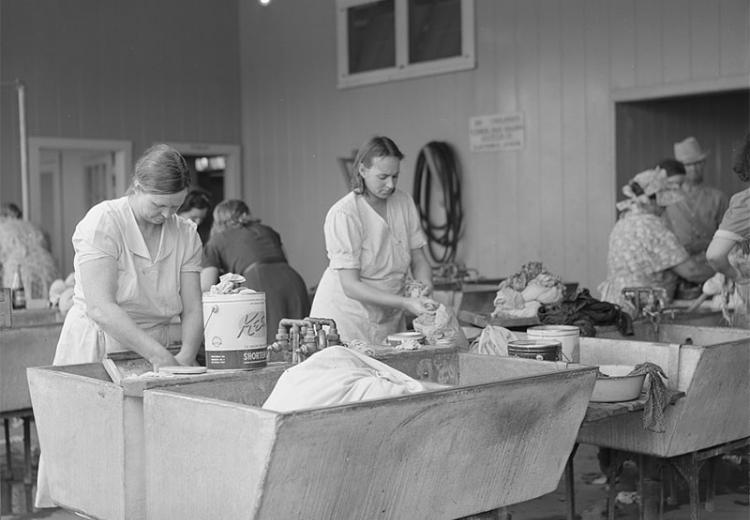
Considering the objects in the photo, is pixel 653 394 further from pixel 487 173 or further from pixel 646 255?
pixel 487 173

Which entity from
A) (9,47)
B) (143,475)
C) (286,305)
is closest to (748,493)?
(286,305)

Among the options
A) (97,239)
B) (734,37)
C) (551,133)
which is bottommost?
(97,239)

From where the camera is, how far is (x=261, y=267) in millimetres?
5410

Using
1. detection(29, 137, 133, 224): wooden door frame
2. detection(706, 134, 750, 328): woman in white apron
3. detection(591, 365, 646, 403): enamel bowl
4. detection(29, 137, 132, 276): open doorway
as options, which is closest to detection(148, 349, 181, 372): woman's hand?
detection(591, 365, 646, 403): enamel bowl

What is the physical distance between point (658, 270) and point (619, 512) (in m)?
1.40

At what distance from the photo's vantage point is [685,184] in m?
6.62

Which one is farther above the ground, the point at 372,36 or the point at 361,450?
the point at 372,36

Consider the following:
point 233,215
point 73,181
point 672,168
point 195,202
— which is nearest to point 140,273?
point 233,215

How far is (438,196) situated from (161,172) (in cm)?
553

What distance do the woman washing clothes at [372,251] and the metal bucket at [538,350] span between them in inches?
27.8

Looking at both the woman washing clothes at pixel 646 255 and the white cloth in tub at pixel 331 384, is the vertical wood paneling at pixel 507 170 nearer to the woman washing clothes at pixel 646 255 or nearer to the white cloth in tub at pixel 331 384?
the woman washing clothes at pixel 646 255

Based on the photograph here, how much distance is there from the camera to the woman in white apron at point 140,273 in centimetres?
288

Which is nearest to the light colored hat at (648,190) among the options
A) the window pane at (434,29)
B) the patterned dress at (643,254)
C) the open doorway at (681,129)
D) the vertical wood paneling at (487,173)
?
the patterned dress at (643,254)

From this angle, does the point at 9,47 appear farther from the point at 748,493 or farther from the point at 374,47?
the point at 748,493
